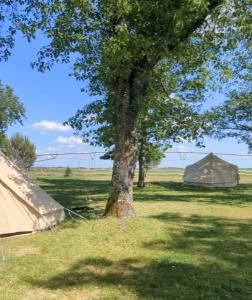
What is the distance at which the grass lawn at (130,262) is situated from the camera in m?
5.23

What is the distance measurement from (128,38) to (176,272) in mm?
4225

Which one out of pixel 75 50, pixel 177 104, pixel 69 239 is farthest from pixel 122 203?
pixel 177 104

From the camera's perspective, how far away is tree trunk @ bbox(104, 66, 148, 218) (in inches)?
358

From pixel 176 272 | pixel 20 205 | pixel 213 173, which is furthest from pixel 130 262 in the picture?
pixel 213 173

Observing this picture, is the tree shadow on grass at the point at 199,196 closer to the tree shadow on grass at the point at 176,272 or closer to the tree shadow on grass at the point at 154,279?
the tree shadow on grass at the point at 176,272

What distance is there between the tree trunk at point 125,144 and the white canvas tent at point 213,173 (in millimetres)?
17944

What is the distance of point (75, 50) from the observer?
28.6 ft

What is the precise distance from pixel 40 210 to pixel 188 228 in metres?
3.46

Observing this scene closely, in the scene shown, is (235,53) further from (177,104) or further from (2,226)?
(2,226)

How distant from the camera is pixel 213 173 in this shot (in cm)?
2658

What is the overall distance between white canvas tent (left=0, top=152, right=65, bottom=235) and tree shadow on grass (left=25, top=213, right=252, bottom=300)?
2.27 m

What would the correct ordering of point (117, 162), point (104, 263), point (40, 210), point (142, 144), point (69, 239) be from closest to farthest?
point (104, 263)
point (69, 239)
point (40, 210)
point (117, 162)
point (142, 144)

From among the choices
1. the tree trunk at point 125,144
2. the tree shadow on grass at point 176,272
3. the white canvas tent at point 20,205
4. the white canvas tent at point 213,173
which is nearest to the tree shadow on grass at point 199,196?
the white canvas tent at point 213,173

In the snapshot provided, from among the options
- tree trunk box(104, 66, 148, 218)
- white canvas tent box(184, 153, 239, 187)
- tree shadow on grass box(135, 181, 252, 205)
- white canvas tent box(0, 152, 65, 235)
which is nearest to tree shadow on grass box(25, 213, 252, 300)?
tree trunk box(104, 66, 148, 218)
